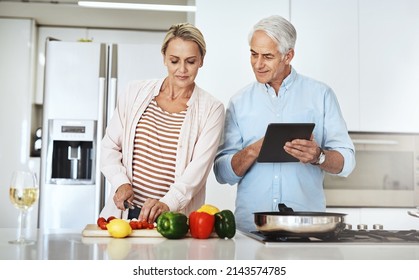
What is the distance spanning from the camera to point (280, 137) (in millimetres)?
1698

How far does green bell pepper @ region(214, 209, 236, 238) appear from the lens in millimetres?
1387

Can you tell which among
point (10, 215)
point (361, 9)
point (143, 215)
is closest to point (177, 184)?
point (143, 215)

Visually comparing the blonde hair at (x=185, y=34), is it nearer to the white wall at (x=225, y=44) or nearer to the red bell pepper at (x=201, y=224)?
the white wall at (x=225, y=44)

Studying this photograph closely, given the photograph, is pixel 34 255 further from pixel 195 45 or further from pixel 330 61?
pixel 330 61

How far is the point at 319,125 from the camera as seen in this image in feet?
6.88

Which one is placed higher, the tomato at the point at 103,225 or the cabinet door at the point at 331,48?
the cabinet door at the point at 331,48

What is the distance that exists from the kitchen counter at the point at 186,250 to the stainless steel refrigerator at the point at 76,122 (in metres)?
1.67

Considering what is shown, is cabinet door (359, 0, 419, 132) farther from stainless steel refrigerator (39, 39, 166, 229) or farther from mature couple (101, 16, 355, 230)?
stainless steel refrigerator (39, 39, 166, 229)

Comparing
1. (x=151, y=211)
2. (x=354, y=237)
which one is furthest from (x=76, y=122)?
(x=354, y=237)

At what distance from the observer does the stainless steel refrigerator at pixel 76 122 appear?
120 inches

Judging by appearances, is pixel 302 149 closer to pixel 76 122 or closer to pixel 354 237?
pixel 354 237

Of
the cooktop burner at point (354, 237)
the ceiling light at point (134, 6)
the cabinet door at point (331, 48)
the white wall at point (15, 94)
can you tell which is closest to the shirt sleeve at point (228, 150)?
the cooktop burner at point (354, 237)

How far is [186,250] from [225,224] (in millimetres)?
225
